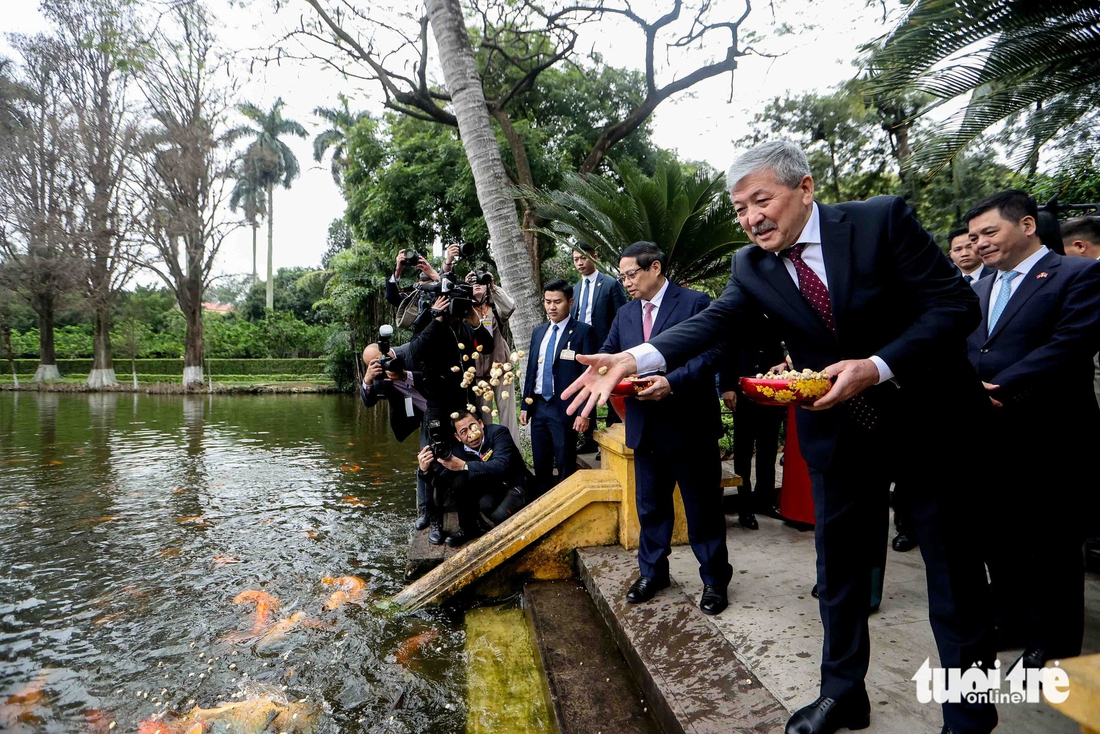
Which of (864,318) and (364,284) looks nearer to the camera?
(864,318)

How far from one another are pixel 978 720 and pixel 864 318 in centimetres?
119

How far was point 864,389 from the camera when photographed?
182cm

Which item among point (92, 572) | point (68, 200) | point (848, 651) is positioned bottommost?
point (92, 572)

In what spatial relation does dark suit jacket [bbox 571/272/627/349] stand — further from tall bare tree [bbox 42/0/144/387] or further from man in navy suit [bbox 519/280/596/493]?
tall bare tree [bbox 42/0/144/387]

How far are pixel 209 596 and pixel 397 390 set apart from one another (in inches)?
75.7

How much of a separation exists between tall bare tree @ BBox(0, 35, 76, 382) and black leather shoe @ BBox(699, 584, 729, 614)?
27163mm

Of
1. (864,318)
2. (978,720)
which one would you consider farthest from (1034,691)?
(864,318)

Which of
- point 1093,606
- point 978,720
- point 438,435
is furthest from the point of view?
point 438,435

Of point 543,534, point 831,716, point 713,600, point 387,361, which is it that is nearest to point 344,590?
point 543,534

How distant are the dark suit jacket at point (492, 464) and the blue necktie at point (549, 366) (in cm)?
45

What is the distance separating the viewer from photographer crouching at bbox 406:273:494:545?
4473 mm

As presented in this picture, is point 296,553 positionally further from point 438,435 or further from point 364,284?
point 364,284

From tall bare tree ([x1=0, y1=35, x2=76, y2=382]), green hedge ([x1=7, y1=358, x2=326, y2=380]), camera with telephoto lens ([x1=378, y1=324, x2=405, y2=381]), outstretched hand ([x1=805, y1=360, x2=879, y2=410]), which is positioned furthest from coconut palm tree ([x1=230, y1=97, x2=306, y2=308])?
outstretched hand ([x1=805, y1=360, x2=879, y2=410])

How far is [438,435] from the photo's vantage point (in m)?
4.44
